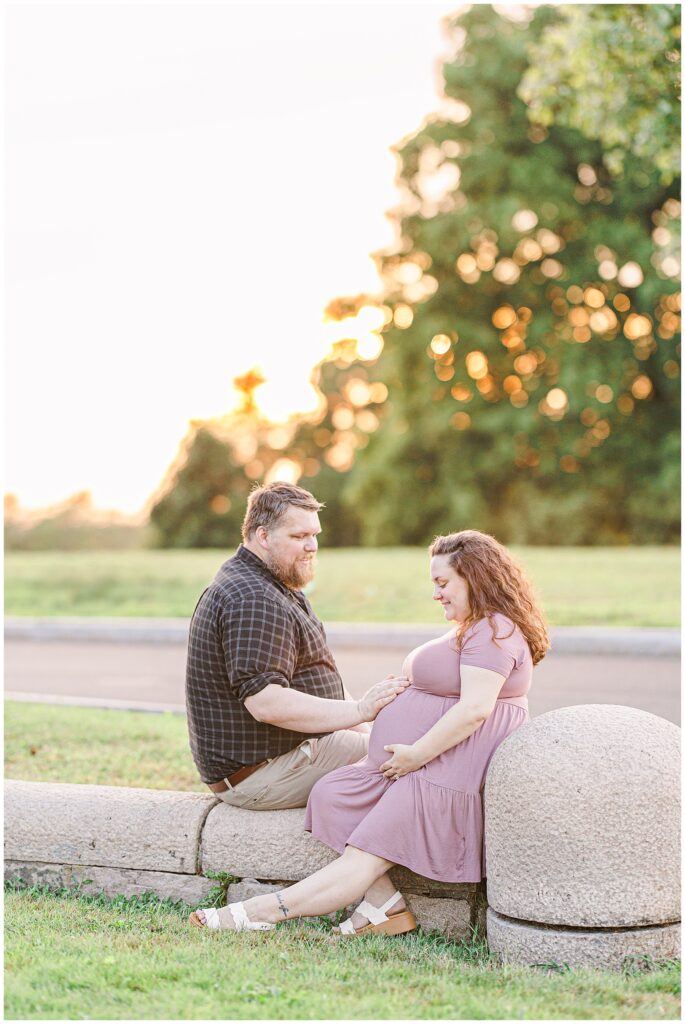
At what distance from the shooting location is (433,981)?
11.8ft

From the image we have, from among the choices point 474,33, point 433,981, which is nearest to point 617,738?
point 433,981

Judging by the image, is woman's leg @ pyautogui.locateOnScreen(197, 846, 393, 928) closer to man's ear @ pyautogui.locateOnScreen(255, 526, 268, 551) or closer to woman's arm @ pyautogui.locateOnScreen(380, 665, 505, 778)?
woman's arm @ pyautogui.locateOnScreen(380, 665, 505, 778)

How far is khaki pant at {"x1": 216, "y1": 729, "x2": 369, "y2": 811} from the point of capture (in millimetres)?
4438

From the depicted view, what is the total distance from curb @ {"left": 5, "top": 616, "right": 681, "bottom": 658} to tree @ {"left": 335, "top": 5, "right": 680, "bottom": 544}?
55.2 ft

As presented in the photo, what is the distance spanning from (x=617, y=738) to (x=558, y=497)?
27.5m

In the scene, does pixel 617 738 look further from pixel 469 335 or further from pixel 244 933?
pixel 469 335

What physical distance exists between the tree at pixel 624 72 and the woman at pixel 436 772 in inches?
374

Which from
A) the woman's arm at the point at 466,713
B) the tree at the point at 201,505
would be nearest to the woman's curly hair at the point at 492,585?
the woman's arm at the point at 466,713

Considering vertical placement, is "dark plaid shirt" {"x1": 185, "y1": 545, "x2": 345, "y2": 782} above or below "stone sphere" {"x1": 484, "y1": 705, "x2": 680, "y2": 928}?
above

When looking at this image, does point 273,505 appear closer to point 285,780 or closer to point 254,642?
point 254,642

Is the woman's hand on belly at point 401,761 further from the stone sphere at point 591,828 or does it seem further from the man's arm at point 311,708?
the stone sphere at point 591,828

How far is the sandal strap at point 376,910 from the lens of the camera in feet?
13.5

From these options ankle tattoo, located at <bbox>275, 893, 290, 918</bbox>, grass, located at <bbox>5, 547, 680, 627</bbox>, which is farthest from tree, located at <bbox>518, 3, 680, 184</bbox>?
ankle tattoo, located at <bbox>275, 893, 290, 918</bbox>

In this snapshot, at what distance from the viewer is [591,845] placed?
3723 millimetres
